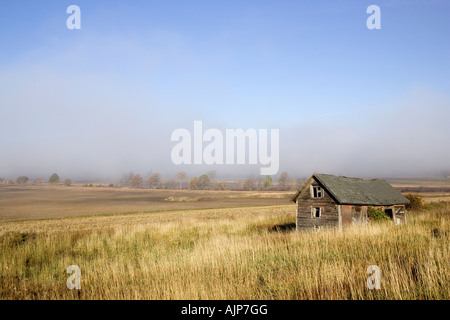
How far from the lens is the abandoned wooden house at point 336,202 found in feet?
68.1

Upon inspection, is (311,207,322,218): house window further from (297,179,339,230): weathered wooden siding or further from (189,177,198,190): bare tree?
(189,177,198,190): bare tree

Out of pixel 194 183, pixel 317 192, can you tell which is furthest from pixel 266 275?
pixel 194 183

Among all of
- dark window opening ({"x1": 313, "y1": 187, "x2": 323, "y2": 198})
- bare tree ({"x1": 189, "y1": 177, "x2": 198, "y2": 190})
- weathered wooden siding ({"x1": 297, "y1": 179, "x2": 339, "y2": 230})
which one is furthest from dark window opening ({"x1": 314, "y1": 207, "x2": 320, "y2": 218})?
bare tree ({"x1": 189, "y1": 177, "x2": 198, "y2": 190})

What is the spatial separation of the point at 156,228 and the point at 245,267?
641 inches

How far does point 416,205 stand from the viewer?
37031 mm

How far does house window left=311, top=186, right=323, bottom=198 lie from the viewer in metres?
21.9

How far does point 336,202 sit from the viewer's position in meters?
20.7

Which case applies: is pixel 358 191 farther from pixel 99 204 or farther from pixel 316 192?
pixel 99 204

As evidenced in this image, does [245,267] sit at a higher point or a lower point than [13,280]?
higher

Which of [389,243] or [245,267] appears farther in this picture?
[389,243]

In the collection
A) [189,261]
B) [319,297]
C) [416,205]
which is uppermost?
[319,297]
